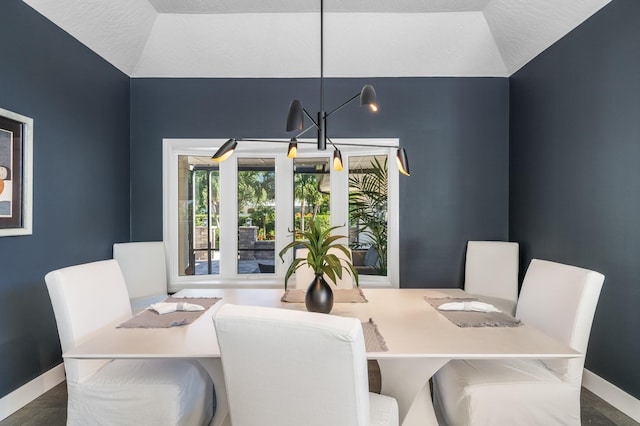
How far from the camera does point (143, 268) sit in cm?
339

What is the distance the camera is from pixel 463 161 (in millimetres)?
3689

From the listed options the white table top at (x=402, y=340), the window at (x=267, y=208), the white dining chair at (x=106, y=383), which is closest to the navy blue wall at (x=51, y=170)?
the window at (x=267, y=208)

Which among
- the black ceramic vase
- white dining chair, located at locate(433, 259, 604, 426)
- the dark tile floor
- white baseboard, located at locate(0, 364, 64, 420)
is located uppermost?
the black ceramic vase

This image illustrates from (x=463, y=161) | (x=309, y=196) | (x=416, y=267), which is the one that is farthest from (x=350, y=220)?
(x=463, y=161)

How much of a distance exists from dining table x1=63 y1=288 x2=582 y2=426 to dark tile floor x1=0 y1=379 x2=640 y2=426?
3.14ft

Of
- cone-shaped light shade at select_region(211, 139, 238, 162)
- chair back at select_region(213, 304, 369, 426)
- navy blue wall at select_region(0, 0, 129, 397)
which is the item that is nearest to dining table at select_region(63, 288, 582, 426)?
chair back at select_region(213, 304, 369, 426)

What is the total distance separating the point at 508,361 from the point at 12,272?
286cm

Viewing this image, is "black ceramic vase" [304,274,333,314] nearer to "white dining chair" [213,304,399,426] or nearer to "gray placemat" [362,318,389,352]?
"gray placemat" [362,318,389,352]

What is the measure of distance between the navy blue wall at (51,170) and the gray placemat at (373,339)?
2.15 meters

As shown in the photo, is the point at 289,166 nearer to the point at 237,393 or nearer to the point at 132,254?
the point at 132,254

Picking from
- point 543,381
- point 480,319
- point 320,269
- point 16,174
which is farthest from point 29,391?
point 543,381

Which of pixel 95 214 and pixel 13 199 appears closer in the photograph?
pixel 13 199

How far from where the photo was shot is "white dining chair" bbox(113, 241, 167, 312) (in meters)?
3.31

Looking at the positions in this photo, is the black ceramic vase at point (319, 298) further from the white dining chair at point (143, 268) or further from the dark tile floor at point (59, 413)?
the white dining chair at point (143, 268)
